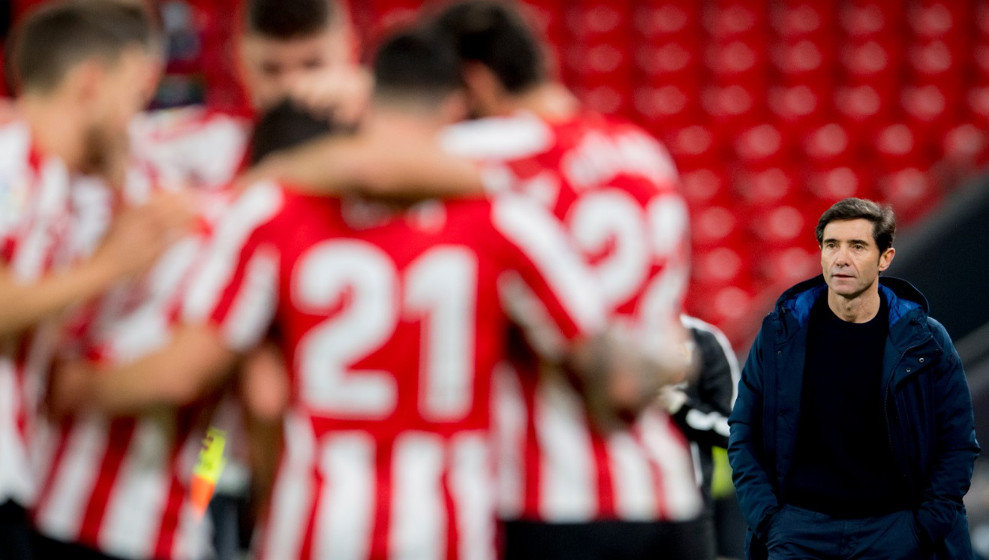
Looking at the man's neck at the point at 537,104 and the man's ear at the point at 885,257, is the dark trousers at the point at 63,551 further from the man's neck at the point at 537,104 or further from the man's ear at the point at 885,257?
the man's ear at the point at 885,257

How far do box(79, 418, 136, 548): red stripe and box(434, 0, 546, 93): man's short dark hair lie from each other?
3.16 feet

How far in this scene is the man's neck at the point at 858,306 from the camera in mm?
1230

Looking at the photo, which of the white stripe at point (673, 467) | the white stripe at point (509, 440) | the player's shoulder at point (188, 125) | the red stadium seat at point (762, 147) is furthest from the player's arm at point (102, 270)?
the red stadium seat at point (762, 147)

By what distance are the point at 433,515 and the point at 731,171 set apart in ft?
18.4

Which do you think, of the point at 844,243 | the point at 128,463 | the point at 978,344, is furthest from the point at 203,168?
the point at 978,344

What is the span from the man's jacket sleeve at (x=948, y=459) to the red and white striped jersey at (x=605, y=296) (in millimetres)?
628

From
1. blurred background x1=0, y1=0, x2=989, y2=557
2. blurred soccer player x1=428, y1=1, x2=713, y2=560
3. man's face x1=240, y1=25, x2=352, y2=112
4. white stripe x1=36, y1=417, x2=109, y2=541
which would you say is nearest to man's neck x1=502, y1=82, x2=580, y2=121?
blurred soccer player x1=428, y1=1, x2=713, y2=560

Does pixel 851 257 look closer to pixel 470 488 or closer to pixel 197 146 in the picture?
pixel 470 488

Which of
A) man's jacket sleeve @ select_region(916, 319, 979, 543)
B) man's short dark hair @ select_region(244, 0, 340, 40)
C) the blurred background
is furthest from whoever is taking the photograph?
the blurred background

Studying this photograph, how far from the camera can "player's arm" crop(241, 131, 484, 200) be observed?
5.20 ft

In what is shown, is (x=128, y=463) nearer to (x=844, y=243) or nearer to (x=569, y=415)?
(x=569, y=415)

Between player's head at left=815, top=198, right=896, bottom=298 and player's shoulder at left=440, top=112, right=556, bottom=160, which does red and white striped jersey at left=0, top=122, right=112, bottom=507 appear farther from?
player's head at left=815, top=198, right=896, bottom=298

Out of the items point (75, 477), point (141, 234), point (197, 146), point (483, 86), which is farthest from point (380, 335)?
point (197, 146)

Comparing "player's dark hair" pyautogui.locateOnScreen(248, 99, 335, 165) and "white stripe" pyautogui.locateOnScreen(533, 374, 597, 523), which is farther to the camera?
"player's dark hair" pyautogui.locateOnScreen(248, 99, 335, 165)
